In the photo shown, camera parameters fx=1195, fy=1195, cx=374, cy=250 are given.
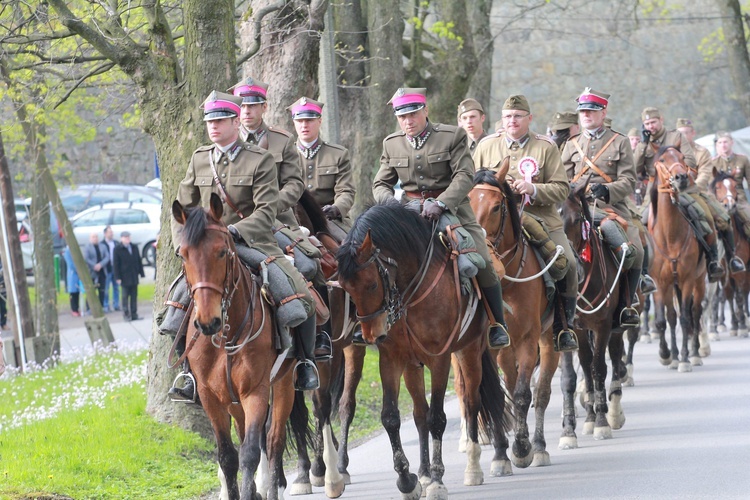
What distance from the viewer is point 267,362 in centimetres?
775

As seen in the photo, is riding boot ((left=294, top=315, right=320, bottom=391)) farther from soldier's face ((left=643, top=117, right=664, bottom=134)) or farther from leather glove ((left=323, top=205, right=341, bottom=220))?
soldier's face ((left=643, top=117, right=664, bottom=134))

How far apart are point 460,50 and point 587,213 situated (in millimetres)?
9002

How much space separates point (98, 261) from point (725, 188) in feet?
50.2

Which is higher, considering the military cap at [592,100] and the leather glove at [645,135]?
the military cap at [592,100]

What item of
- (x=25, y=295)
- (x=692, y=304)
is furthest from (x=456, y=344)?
(x=25, y=295)

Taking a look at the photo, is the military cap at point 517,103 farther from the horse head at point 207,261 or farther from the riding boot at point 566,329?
the horse head at point 207,261

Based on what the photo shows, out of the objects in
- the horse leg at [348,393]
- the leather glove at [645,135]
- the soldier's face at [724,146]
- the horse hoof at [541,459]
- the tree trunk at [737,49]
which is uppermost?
the tree trunk at [737,49]

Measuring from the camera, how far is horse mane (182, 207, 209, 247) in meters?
7.07

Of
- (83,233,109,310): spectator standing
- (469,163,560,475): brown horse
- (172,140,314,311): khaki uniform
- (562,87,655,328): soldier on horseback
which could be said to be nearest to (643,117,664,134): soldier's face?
(562,87,655,328): soldier on horseback

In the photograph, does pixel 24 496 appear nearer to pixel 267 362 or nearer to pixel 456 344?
pixel 267 362

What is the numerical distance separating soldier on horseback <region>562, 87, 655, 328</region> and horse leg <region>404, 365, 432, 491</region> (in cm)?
360

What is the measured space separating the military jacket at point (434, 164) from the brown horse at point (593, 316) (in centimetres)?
225

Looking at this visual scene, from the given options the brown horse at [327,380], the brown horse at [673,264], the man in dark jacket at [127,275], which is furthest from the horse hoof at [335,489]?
the man in dark jacket at [127,275]

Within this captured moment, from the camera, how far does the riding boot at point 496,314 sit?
9250mm
